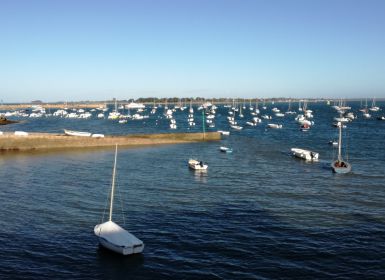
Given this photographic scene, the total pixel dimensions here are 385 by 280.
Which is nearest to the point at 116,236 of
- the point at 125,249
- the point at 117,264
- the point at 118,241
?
the point at 118,241

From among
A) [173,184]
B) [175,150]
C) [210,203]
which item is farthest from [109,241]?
[175,150]

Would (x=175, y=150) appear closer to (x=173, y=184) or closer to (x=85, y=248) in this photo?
(x=173, y=184)

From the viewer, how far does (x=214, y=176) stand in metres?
63.6

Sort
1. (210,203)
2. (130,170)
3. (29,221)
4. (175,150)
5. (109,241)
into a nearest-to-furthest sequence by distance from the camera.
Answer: (109,241)
(29,221)
(210,203)
(130,170)
(175,150)

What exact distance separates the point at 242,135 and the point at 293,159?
49529 millimetres

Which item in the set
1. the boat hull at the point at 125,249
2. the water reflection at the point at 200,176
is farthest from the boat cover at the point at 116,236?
the water reflection at the point at 200,176

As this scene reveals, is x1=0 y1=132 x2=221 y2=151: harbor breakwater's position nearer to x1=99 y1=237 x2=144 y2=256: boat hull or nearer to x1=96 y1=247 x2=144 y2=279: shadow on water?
x1=96 y1=247 x2=144 y2=279: shadow on water

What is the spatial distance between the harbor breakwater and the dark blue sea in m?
14.2

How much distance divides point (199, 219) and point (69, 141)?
6020 centimetres

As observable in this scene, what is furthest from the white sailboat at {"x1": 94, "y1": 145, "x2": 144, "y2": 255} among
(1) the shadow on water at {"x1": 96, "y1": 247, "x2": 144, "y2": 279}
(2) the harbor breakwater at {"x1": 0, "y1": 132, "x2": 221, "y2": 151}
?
(2) the harbor breakwater at {"x1": 0, "y1": 132, "x2": 221, "y2": 151}

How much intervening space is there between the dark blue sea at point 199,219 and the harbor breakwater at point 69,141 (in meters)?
14.2

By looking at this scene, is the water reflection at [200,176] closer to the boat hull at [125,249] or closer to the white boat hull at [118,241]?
the white boat hull at [118,241]

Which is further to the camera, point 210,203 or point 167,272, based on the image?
point 210,203

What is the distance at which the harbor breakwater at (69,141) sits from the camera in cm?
8975
